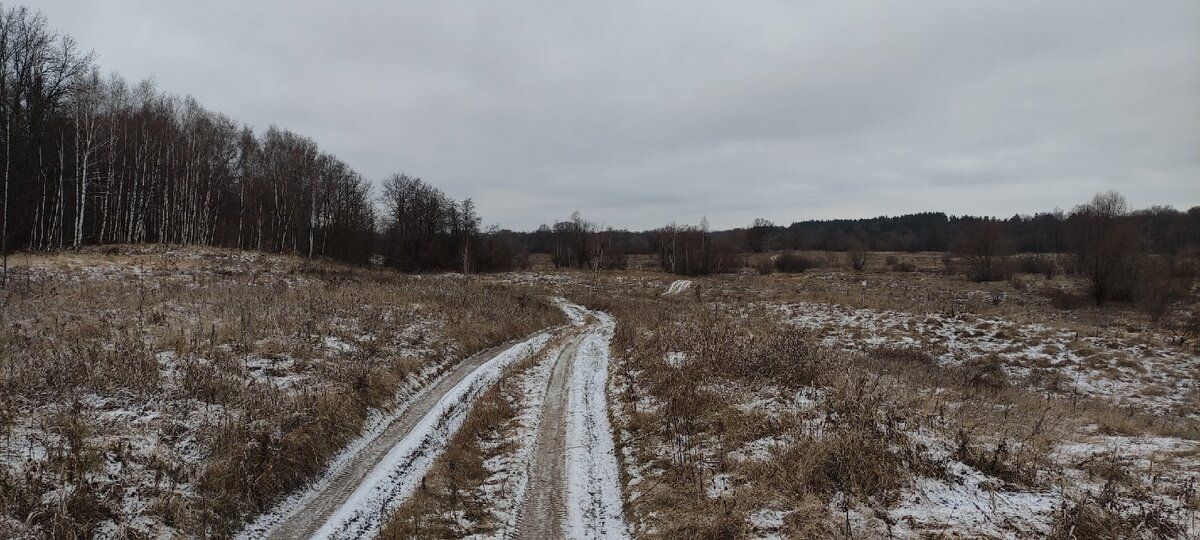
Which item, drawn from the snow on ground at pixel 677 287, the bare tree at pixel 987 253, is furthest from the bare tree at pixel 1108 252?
the snow on ground at pixel 677 287

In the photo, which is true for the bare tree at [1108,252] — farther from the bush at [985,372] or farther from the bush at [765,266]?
the bush at [765,266]

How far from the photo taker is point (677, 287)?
51.7m

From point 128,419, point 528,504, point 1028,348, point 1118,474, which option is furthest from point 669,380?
point 1028,348

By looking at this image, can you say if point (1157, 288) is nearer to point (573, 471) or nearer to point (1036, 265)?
point (1036, 265)

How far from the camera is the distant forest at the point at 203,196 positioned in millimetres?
30047

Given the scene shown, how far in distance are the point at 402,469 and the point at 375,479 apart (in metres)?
0.48

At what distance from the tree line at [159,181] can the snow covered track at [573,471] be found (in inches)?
768

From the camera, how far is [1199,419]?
14320mm

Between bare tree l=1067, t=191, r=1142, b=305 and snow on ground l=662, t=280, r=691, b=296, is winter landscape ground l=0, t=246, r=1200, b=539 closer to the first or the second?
bare tree l=1067, t=191, r=1142, b=305

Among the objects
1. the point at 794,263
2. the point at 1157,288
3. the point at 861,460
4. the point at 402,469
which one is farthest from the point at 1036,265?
the point at 402,469

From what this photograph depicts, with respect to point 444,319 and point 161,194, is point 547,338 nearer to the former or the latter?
point 444,319

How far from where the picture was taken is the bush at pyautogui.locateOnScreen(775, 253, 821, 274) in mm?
78188

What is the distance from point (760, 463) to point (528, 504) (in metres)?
3.46

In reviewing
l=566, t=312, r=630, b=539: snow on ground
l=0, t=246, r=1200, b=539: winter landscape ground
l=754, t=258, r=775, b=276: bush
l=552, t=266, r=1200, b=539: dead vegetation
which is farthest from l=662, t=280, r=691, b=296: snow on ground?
l=552, t=266, r=1200, b=539: dead vegetation
